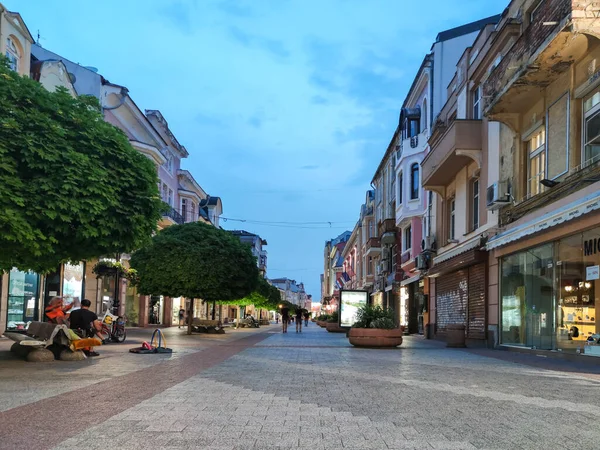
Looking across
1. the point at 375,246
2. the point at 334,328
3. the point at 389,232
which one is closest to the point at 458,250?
the point at 389,232

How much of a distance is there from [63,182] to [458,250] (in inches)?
627

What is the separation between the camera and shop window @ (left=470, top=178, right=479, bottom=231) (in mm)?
23219

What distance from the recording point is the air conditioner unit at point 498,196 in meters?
18.9

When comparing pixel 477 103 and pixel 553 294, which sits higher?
pixel 477 103

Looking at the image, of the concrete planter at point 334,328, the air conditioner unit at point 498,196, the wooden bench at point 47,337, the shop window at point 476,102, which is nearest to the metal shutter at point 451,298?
the air conditioner unit at point 498,196

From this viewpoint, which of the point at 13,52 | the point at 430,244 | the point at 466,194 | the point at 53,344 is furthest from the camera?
the point at 430,244

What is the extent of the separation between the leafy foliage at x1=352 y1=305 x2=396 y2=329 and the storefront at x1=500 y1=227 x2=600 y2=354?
3.50 metres

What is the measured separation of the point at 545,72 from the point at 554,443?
487 inches

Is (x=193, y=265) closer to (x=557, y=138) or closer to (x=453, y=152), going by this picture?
(x=453, y=152)

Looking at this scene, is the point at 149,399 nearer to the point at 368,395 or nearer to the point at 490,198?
the point at 368,395

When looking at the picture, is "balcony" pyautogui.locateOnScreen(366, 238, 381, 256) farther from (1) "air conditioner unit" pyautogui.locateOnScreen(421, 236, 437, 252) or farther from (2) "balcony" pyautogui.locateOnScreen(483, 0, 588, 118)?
(2) "balcony" pyautogui.locateOnScreen(483, 0, 588, 118)

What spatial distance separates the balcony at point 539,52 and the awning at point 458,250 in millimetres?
4604

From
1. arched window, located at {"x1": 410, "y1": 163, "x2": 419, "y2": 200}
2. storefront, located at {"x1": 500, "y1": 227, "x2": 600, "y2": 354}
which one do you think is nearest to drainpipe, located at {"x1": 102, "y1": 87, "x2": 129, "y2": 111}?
arched window, located at {"x1": 410, "y1": 163, "x2": 419, "y2": 200}

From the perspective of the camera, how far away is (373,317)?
20016 mm
